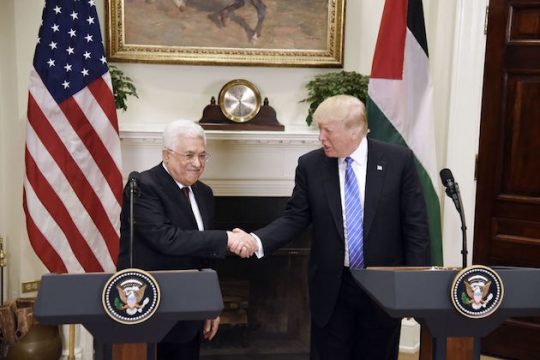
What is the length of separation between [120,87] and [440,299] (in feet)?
7.93

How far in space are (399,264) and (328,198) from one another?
41 cm

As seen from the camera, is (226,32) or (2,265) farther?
(226,32)

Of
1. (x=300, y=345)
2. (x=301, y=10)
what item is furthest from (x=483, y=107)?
(x=300, y=345)

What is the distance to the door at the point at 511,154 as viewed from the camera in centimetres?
352

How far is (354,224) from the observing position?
2471mm

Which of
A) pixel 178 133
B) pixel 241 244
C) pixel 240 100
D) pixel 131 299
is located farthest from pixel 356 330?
pixel 240 100

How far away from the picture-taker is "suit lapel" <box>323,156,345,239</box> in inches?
97.7

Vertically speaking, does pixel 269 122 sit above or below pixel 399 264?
above

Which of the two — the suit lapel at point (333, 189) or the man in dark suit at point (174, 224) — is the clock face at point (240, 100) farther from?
the man in dark suit at point (174, 224)

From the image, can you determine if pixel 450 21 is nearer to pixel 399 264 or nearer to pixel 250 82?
pixel 250 82

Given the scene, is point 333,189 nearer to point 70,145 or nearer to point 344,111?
point 344,111

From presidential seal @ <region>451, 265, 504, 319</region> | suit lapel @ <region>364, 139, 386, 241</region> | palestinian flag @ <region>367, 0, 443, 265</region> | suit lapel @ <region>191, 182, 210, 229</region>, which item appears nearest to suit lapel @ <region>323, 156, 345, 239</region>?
suit lapel @ <region>364, 139, 386, 241</region>

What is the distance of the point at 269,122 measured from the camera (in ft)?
12.3

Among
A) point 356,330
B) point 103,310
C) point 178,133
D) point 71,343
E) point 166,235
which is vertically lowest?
point 71,343
